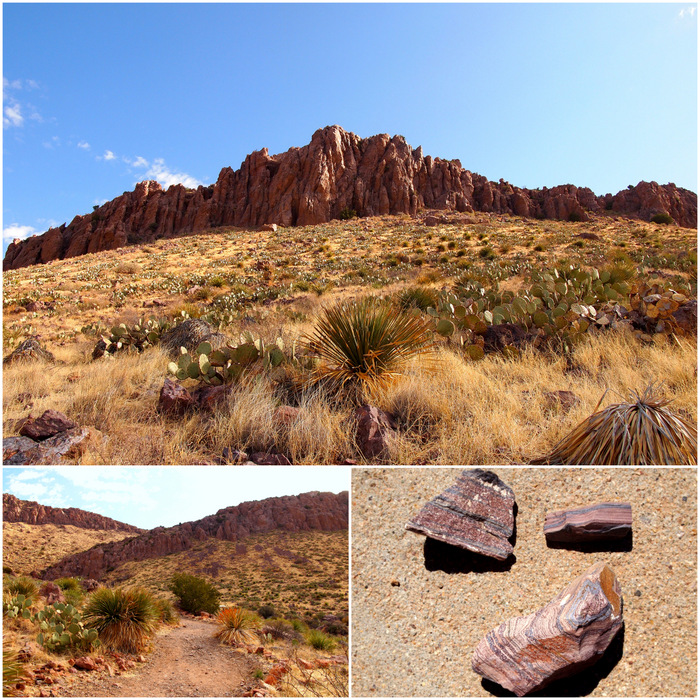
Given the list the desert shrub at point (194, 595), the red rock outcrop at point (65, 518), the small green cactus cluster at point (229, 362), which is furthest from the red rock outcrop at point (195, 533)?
the small green cactus cluster at point (229, 362)

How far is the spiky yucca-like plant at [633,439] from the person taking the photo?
3.47 metres

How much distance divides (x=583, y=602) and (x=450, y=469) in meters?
1.24

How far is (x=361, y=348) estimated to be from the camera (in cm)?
550

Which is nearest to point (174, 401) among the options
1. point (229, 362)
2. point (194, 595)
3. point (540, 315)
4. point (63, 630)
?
point (229, 362)

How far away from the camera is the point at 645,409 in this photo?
145 inches

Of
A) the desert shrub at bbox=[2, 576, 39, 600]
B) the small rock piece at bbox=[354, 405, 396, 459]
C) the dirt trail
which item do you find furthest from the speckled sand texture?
the desert shrub at bbox=[2, 576, 39, 600]

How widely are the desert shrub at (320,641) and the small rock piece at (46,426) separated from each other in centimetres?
432

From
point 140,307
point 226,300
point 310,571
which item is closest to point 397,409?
point 310,571

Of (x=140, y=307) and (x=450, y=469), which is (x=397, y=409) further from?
(x=140, y=307)

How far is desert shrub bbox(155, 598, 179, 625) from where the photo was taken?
7117 millimetres

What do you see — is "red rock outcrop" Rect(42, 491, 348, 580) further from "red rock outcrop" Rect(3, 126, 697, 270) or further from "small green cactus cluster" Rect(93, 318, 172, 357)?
"red rock outcrop" Rect(3, 126, 697, 270)

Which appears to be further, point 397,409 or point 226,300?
point 226,300

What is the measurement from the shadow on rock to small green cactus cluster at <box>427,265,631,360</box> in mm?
4242

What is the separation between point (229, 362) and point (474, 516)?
13.1ft
